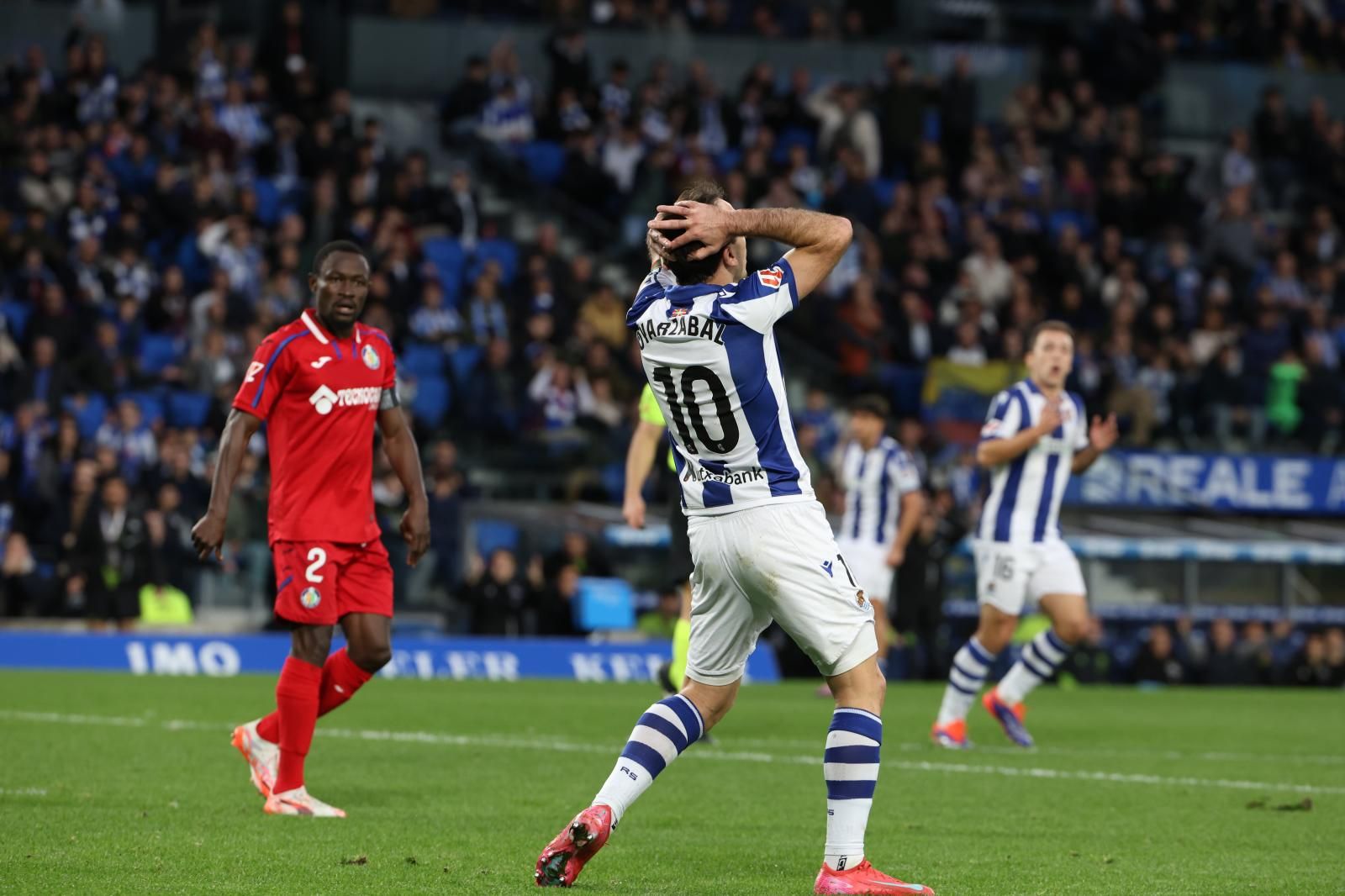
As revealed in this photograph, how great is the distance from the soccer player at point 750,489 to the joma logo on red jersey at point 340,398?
2265 millimetres

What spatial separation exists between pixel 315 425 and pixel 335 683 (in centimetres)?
114

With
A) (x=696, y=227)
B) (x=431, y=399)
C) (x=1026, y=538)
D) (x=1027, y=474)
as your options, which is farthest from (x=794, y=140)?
(x=696, y=227)

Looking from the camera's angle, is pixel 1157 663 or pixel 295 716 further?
pixel 1157 663

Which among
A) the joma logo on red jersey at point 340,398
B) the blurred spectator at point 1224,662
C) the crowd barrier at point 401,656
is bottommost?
the blurred spectator at point 1224,662

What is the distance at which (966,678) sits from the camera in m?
12.2

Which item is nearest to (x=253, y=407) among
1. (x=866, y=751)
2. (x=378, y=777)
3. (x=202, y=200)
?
(x=378, y=777)

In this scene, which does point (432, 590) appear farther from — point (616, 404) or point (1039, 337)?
point (1039, 337)

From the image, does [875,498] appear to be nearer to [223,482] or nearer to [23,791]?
[23,791]

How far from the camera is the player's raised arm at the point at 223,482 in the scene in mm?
7770

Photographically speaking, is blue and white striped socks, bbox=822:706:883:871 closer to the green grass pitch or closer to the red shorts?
the green grass pitch

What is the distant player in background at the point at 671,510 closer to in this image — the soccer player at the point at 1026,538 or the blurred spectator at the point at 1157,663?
the soccer player at the point at 1026,538

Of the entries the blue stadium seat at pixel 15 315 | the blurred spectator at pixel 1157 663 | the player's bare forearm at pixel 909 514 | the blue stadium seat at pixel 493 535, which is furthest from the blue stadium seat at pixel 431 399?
the blurred spectator at pixel 1157 663

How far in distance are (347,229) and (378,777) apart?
14.6m

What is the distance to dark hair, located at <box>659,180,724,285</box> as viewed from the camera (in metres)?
6.39
